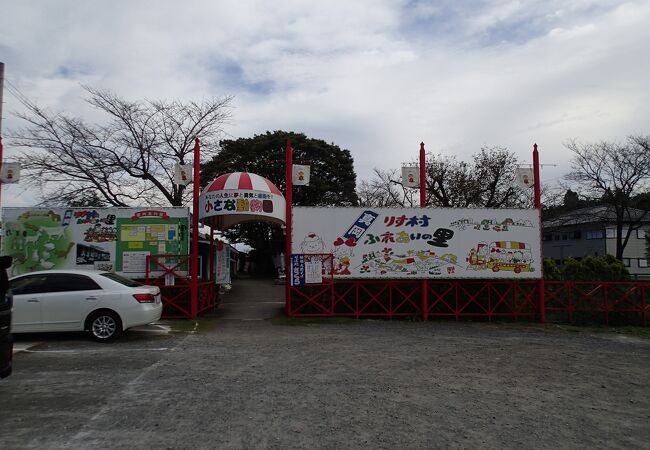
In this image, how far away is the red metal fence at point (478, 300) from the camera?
1428 cm

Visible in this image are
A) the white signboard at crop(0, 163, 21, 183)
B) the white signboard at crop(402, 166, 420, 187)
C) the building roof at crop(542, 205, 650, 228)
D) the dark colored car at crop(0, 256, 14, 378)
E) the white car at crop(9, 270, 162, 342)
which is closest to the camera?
the dark colored car at crop(0, 256, 14, 378)

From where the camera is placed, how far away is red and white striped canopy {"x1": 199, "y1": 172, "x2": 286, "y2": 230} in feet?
43.3

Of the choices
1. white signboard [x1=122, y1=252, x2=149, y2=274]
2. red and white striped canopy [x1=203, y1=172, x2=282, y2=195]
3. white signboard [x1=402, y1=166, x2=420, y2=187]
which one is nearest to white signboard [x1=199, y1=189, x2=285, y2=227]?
red and white striped canopy [x1=203, y1=172, x2=282, y2=195]

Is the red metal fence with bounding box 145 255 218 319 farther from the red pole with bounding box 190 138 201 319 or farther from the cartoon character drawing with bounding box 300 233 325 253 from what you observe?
the cartoon character drawing with bounding box 300 233 325 253

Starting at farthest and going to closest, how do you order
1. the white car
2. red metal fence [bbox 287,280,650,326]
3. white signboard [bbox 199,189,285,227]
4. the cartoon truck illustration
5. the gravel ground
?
the cartoon truck illustration, red metal fence [bbox 287,280,650,326], white signboard [bbox 199,189,285,227], the white car, the gravel ground

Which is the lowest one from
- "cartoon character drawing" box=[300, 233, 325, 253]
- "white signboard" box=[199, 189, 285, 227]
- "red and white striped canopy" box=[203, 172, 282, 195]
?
"cartoon character drawing" box=[300, 233, 325, 253]

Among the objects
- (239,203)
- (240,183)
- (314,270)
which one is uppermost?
(240,183)

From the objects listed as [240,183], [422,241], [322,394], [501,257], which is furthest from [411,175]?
[322,394]

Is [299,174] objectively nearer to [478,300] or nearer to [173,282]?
[173,282]

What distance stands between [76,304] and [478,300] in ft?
36.9

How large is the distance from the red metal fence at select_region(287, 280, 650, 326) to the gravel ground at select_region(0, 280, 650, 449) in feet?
12.0

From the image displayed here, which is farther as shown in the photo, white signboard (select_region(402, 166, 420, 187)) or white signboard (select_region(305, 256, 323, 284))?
white signboard (select_region(402, 166, 420, 187))

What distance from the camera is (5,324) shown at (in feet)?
17.6

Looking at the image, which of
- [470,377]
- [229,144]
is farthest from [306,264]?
[229,144]
